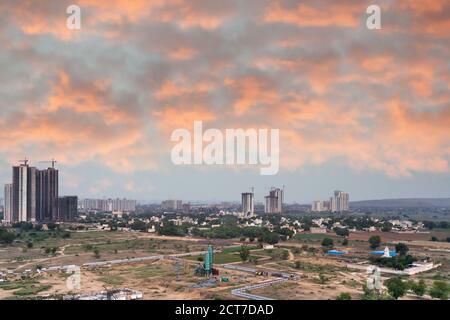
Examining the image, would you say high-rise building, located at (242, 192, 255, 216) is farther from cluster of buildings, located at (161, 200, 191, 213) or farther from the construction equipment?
the construction equipment

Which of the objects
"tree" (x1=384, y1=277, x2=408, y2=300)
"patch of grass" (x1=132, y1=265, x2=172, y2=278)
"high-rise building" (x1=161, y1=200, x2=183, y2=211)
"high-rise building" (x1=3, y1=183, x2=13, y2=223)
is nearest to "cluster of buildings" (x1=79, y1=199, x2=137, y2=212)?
"high-rise building" (x1=161, y1=200, x2=183, y2=211)

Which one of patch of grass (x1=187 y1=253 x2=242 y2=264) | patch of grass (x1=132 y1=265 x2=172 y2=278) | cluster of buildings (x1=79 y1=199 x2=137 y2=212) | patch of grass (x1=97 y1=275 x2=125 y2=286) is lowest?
cluster of buildings (x1=79 y1=199 x2=137 y2=212)

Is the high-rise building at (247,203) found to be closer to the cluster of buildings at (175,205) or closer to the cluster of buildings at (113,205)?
the cluster of buildings at (175,205)

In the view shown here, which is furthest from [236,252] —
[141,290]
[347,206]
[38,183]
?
[347,206]

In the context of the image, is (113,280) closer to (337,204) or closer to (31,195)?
(31,195)

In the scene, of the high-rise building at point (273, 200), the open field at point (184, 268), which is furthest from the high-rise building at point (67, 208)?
the high-rise building at point (273, 200)

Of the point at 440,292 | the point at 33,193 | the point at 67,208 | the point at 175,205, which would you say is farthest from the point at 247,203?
the point at 440,292

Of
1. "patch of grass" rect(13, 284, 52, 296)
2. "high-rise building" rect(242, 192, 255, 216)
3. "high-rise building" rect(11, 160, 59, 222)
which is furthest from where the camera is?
"high-rise building" rect(242, 192, 255, 216)
